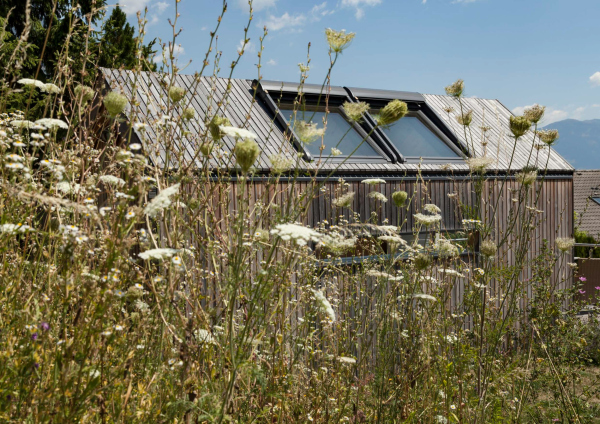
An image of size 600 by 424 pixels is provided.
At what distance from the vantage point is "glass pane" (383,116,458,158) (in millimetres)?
8609

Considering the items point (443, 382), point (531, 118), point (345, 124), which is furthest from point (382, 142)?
point (443, 382)

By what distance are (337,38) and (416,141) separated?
652cm

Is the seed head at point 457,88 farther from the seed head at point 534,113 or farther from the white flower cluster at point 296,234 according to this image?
the white flower cluster at point 296,234

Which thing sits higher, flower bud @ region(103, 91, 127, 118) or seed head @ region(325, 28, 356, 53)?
seed head @ region(325, 28, 356, 53)

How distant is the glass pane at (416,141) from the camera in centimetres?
861

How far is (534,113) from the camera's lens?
384 centimetres

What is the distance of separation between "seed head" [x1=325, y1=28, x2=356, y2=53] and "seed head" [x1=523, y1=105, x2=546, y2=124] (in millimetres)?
1837

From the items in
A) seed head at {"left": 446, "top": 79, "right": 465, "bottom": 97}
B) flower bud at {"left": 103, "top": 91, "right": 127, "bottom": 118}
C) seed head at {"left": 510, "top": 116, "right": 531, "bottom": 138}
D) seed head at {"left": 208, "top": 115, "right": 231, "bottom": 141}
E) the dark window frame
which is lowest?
Result: seed head at {"left": 208, "top": 115, "right": 231, "bottom": 141}

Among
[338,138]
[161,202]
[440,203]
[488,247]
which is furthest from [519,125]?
[440,203]

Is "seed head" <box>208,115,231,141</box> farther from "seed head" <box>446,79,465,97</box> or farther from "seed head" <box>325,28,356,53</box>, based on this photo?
"seed head" <box>446,79,465,97</box>

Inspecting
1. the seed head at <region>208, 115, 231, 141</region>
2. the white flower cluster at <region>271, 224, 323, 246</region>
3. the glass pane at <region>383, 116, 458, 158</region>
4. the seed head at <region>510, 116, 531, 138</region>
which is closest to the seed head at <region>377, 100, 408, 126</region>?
the seed head at <region>208, 115, 231, 141</region>

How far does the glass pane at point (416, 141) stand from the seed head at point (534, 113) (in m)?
4.56

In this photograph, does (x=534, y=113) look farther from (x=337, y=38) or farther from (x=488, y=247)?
(x=337, y=38)

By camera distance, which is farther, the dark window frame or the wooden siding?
the dark window frame
